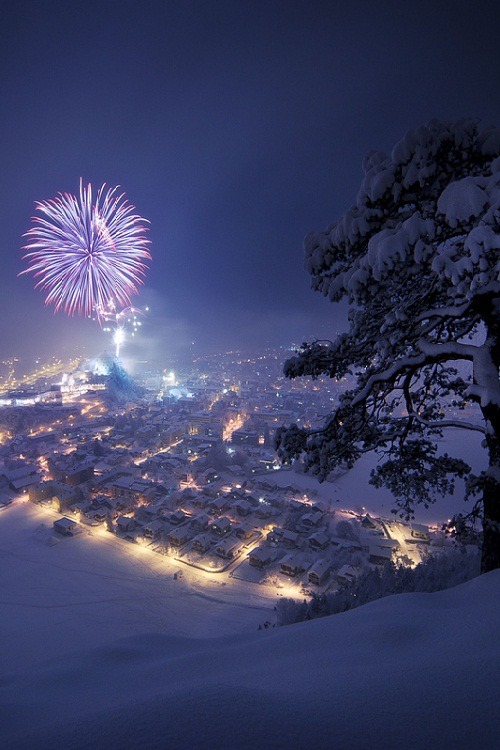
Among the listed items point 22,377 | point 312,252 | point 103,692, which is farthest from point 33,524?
point 22,377

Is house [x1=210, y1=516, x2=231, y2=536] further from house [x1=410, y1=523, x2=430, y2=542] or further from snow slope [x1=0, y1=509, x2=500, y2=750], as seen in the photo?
snow slope [x1=0, y1=509, x2=500, y2=750]

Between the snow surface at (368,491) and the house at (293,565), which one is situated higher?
the snow surface at (368,491)

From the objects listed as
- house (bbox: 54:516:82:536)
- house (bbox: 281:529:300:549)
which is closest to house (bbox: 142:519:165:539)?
house (bbox: 54:516:82:536)

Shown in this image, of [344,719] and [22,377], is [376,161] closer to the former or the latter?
[344,719]

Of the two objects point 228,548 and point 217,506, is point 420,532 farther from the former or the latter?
point 217,506

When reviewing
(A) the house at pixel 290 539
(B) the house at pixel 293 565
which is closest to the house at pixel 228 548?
(A) the house at pixel 290 539

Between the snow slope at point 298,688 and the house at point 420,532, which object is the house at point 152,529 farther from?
the snow slope at point 298,688

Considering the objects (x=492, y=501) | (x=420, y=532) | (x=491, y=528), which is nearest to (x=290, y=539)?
(x=420, y=532)
